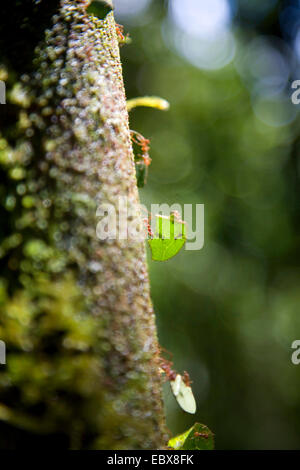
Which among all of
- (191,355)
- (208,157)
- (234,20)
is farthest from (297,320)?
(234,20)

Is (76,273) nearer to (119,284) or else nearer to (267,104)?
(119,284)

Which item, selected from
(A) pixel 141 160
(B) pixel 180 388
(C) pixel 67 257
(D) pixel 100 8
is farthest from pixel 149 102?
(B) pixel 180 388

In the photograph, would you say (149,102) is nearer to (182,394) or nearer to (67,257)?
(67,257)

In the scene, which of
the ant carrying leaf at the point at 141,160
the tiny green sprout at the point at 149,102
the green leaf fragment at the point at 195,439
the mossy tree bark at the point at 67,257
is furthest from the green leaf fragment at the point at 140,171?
the green leaf fragment at the point at 195,439

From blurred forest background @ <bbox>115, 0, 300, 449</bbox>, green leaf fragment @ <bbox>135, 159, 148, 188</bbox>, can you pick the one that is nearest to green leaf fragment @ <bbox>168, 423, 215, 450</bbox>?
green leaf fragment @ <bbox>135, 159, 148, 188</bbox>

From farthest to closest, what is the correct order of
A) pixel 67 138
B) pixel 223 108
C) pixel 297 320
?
pixel 223 108, pixel 297 320, pixel 67 138

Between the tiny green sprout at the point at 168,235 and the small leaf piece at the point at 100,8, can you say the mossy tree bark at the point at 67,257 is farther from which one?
the tiny green sprout at the point at 168,235
